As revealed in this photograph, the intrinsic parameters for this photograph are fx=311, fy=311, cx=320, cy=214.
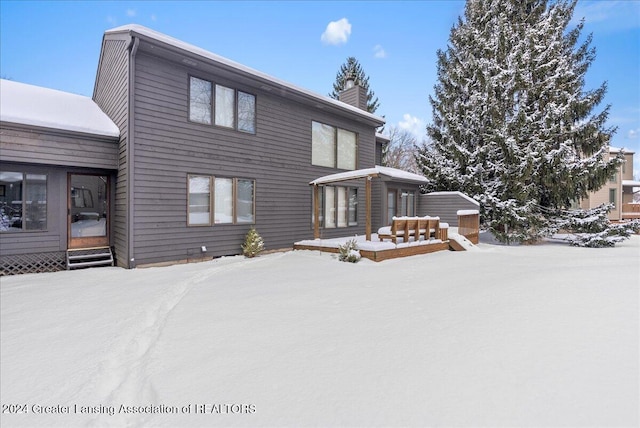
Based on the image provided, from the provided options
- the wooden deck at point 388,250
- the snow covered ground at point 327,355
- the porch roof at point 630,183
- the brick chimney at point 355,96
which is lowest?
the snow covered ground at point 327,355

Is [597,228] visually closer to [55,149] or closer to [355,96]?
[355,96]

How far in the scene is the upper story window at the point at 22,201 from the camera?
22.9ft

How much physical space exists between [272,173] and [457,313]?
291 inches

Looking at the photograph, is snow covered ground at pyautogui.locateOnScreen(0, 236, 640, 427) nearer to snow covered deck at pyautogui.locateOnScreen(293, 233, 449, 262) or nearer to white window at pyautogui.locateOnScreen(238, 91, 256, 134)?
snow covered deck at pyautogui.locateOnScreen(293, 233, 449, 262)

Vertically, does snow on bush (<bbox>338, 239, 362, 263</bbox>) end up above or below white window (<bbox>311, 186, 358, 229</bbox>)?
below

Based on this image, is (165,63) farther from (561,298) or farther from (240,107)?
(561,298)

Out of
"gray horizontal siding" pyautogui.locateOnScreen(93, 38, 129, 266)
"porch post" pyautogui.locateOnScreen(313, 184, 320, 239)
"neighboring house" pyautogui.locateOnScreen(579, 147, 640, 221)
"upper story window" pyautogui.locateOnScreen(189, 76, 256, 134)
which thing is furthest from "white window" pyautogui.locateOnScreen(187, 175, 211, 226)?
"neighboring house" pyautogui.locateOnScreen(579, 147, 640, 221)

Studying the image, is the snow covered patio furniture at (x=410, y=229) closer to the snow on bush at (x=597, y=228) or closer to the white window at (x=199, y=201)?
the white window at (x=199, y=201)

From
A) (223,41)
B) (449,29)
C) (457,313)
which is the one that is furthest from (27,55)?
(457,313)

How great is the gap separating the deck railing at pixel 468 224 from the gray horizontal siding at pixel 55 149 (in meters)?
11.1

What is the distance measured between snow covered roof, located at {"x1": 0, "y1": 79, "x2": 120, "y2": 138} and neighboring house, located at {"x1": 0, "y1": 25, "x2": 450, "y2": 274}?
4cm

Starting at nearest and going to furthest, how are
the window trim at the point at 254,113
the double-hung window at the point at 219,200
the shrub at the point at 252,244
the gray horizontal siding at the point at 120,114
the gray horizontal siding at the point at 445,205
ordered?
the gray horizontal siding at the point at 120,114 < the double-hung window at the point at 219,200 < the shrub at the point at 252,244 < the window trim at the point at 254,113 < the gray horizontal siding at the point at 445,205

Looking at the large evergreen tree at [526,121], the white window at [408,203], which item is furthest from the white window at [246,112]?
the large evergreen tree at [526,121]

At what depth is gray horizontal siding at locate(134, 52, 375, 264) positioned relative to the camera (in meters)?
7.42
